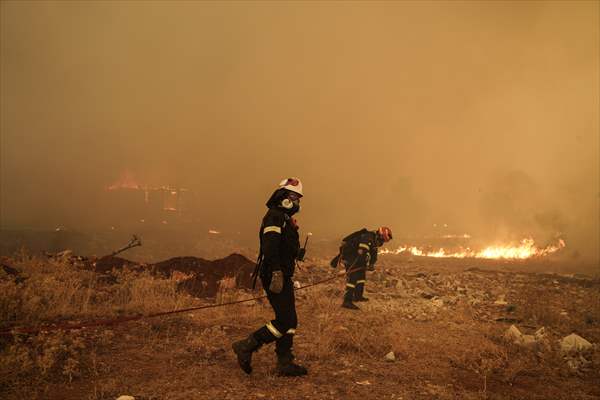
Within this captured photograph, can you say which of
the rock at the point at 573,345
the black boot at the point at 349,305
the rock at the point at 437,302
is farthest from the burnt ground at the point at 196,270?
the rock at the point at 573,345

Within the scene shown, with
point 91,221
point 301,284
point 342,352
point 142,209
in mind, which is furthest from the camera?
point 142,209

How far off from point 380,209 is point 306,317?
71.0 m

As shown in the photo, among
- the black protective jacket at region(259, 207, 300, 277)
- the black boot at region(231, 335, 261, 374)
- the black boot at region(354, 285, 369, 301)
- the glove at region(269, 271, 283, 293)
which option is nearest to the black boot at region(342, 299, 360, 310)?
the black boot at region(354, 285, 369, 301)

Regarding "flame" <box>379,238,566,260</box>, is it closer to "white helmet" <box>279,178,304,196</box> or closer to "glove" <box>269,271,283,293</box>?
"white helmet" <box>279,178,304,196</box>

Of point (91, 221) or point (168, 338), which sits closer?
point (168, 338)

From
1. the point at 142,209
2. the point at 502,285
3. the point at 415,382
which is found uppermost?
the point at 142,209

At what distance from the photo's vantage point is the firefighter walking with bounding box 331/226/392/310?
8961 mm

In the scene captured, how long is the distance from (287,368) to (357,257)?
189 inches

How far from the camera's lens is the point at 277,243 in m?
4.51

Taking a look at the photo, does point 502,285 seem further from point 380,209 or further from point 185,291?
point 380,209

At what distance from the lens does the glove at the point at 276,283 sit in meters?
4.37

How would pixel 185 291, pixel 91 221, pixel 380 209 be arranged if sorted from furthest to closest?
1. pixel 380 209
2. pixel 91 221
3. pixel 185 291

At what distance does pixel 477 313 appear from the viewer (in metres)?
9.26

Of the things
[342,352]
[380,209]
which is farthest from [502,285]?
[380,209]
